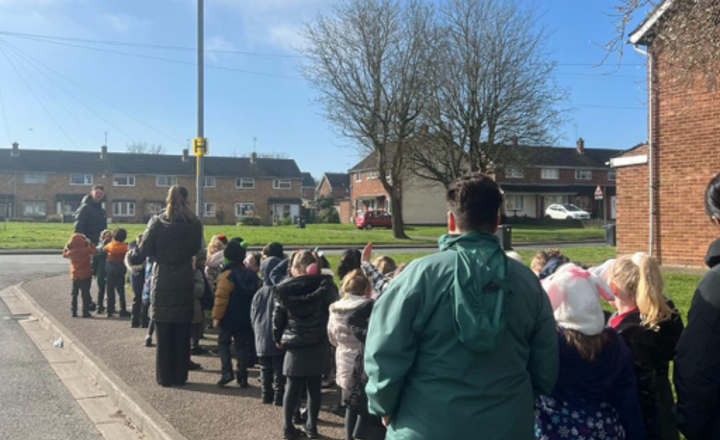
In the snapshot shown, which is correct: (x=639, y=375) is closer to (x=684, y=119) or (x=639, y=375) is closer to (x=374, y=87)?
(x=684, y=119)

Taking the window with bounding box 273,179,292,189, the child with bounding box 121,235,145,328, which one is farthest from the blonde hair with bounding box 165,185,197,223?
the window with bounding box 273,179,292,189

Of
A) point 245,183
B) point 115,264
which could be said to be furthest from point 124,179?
point 115,264

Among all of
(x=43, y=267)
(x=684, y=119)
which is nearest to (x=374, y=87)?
(x=43, y=267)

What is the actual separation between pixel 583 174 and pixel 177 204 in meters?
62.8

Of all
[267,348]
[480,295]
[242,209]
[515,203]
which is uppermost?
[515,203]

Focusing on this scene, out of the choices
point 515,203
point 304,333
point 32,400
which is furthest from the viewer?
point 515,203

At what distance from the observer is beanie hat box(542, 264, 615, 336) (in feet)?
10.6

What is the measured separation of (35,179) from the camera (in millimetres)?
65875

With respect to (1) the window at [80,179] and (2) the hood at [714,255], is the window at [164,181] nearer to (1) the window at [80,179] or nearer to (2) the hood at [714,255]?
(1) the window at [80,179]

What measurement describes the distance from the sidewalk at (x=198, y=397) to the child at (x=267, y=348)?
0.16 meters

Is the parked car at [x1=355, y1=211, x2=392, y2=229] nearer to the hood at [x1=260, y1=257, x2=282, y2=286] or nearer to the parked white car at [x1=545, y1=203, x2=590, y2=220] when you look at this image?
the parked white car at [x1=545, y1=203, x2=590, y2=220]

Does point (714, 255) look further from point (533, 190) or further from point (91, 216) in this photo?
point (533, 190)

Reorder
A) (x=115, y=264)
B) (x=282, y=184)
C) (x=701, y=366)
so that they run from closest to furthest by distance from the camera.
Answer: (x=701, y=366) → (x=115, y=264) → (x=282, y=184)

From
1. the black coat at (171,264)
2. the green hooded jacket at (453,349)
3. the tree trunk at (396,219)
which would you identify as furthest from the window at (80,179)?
the green hooded jacket at (453,349)
